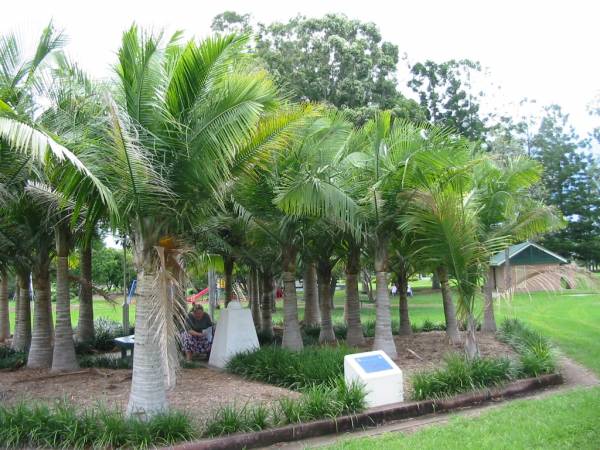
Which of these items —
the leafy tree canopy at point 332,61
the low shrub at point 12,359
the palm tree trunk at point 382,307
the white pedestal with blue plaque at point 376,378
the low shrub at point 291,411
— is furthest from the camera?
the leafy tree canopy at point 332,61

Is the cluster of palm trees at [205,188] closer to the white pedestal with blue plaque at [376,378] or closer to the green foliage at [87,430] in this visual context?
the green foliage at [87,430]

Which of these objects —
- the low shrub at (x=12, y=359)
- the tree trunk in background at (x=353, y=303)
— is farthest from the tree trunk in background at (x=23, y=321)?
the tree trunk in background at (x=353, y=303)

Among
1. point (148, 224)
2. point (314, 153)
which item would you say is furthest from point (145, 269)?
point (314, 153)

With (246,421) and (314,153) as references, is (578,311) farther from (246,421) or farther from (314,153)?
(246,421)

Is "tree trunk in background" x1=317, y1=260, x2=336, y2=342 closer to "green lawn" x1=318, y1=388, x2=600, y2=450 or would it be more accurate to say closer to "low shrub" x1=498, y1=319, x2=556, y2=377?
"low shrub" x1=498, y1=319, x2=556, y2=377

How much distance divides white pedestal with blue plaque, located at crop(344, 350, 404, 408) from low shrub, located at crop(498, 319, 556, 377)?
265 centimetres

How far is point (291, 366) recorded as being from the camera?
29.3 feet

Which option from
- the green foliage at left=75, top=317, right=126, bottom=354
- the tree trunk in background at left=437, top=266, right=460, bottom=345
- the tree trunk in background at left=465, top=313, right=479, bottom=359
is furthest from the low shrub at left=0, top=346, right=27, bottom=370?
the tree trunk in background at left=437, top=266, right=460, bottom=345

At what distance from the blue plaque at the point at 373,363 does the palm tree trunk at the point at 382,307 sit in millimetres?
3029

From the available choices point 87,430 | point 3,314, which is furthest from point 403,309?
point 3,314

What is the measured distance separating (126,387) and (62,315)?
2530 millimetres

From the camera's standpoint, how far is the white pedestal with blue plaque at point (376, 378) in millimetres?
7523

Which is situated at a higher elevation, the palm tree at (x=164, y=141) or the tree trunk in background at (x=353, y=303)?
the palm tree at (x=164, y=141)

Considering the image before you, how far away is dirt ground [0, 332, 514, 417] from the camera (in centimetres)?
786
